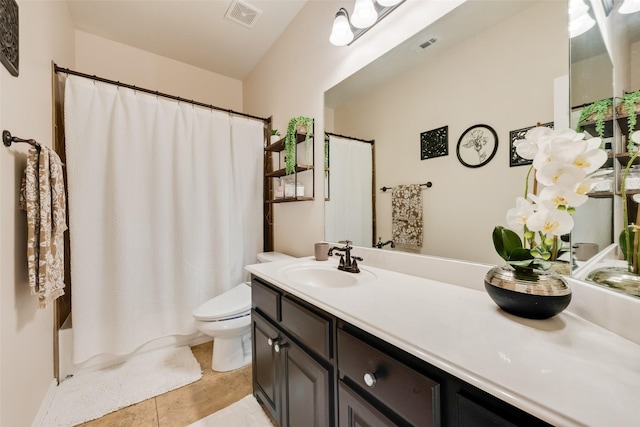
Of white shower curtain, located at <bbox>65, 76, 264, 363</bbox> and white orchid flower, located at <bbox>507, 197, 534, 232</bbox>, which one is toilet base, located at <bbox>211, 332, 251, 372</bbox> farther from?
white orchid flower, located at <bbox>507, 197, 534, 232</bbox>

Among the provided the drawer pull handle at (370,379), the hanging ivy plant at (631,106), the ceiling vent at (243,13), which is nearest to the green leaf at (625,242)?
the hanging ivy plant at (631,106)

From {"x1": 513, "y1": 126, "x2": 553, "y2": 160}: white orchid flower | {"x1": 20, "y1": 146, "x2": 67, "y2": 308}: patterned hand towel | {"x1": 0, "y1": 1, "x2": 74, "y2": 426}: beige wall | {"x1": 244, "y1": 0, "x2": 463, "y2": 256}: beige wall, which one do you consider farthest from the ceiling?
{"x1": 513, "y1": 126, "x2": 553, "y2": 160}: white orchid flower

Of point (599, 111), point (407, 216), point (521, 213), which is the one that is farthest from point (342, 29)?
point (521, 213)

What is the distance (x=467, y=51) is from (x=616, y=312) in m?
0.98

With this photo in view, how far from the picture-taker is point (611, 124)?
0.63 m

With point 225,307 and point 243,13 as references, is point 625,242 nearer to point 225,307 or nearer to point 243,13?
point 225,307

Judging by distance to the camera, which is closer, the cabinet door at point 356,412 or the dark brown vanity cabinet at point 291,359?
the cabinet door at point 356,412

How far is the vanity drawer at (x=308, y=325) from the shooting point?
2.59 feet

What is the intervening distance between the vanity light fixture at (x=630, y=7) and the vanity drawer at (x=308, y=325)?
44.2 inches

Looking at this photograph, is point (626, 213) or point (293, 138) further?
point (293, 138)

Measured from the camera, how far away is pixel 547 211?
0.61 metres

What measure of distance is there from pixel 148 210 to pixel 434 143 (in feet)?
6.61

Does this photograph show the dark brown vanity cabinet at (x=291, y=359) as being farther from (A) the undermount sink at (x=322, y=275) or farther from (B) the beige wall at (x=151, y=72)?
(B) the beige wall at (x=151, y=72)

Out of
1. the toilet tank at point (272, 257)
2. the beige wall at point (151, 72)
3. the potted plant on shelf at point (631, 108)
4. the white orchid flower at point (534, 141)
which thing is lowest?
the toilet tank at point (272, 257)
